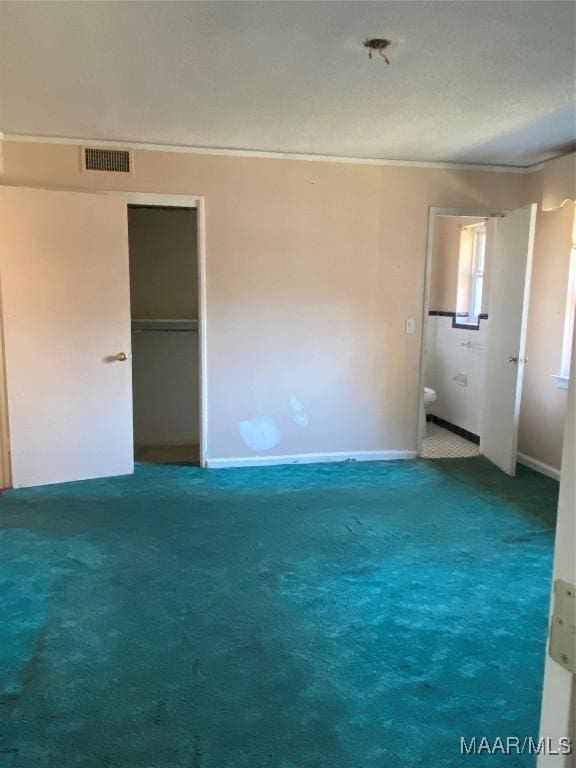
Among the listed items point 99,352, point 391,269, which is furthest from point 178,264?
point 391,269

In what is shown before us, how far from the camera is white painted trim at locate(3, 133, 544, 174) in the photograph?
3963 millimetres

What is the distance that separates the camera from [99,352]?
4.09 metres

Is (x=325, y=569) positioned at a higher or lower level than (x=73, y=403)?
lower

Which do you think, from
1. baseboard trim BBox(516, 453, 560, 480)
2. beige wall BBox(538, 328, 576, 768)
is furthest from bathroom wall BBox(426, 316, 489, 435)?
beige wall BBox(538, 328, 576, 768)

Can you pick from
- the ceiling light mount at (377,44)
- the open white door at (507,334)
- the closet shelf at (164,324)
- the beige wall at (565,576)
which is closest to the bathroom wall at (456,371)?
the open white door at (507,334)

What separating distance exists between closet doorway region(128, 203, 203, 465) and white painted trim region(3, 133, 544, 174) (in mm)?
1140

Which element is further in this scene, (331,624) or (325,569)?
(325,569)

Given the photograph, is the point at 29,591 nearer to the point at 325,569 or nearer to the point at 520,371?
the point at 325,569

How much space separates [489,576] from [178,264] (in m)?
3.89

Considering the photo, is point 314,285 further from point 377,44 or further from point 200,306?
point 377,44

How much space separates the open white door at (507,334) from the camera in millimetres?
4234

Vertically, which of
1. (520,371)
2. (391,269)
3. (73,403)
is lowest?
(73,403)

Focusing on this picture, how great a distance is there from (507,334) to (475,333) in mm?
1056

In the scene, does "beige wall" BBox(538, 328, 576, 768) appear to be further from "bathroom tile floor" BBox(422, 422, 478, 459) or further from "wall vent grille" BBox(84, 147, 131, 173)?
"bathroom tile floor" BBox(422, 422, 478, 459)
